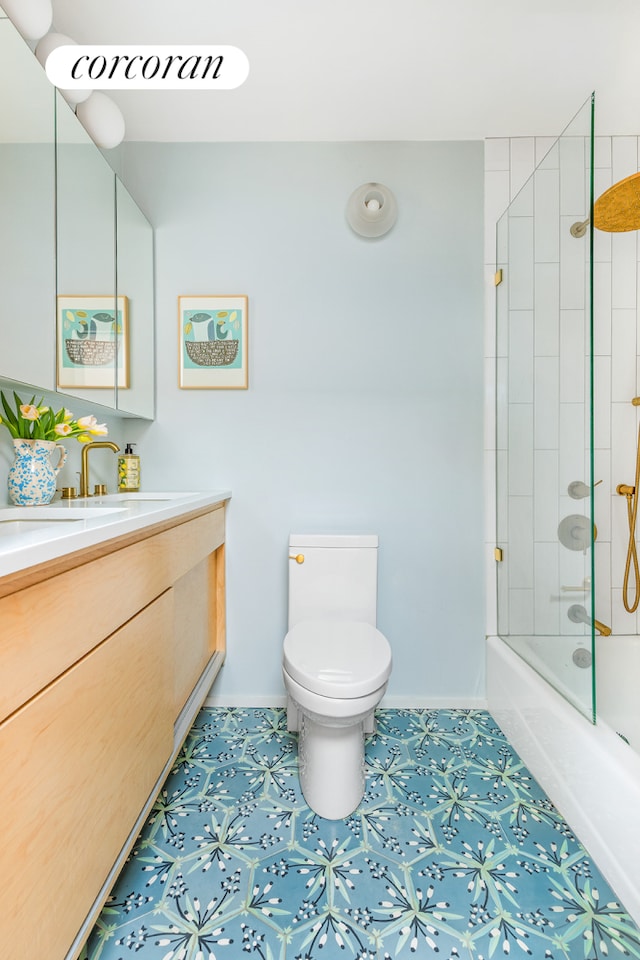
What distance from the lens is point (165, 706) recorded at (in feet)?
4.11

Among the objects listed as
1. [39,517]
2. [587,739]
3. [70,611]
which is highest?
[39,517]

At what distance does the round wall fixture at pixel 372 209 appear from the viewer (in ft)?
6.25

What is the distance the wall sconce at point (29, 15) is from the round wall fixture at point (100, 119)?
32 centimetres

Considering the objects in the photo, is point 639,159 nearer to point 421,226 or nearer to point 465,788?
point 421,226

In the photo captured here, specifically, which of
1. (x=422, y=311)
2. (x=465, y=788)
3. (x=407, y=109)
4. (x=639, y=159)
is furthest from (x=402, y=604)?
(x=639, y=159)

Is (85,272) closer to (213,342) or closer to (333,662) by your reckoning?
(213,342)

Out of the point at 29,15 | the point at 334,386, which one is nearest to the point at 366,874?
the point at 334,386

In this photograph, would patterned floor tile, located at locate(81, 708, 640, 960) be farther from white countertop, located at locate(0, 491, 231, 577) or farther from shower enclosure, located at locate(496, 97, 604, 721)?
white countertop, located at locate(0, 491, 231, 577)

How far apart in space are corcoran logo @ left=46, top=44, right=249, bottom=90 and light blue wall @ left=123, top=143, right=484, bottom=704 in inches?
25.1

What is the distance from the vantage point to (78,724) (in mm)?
785

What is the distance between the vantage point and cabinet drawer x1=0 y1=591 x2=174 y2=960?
0.63 metres

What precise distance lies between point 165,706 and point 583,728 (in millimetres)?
1142

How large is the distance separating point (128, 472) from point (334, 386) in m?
0.91

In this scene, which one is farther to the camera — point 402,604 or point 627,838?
point 402,604
